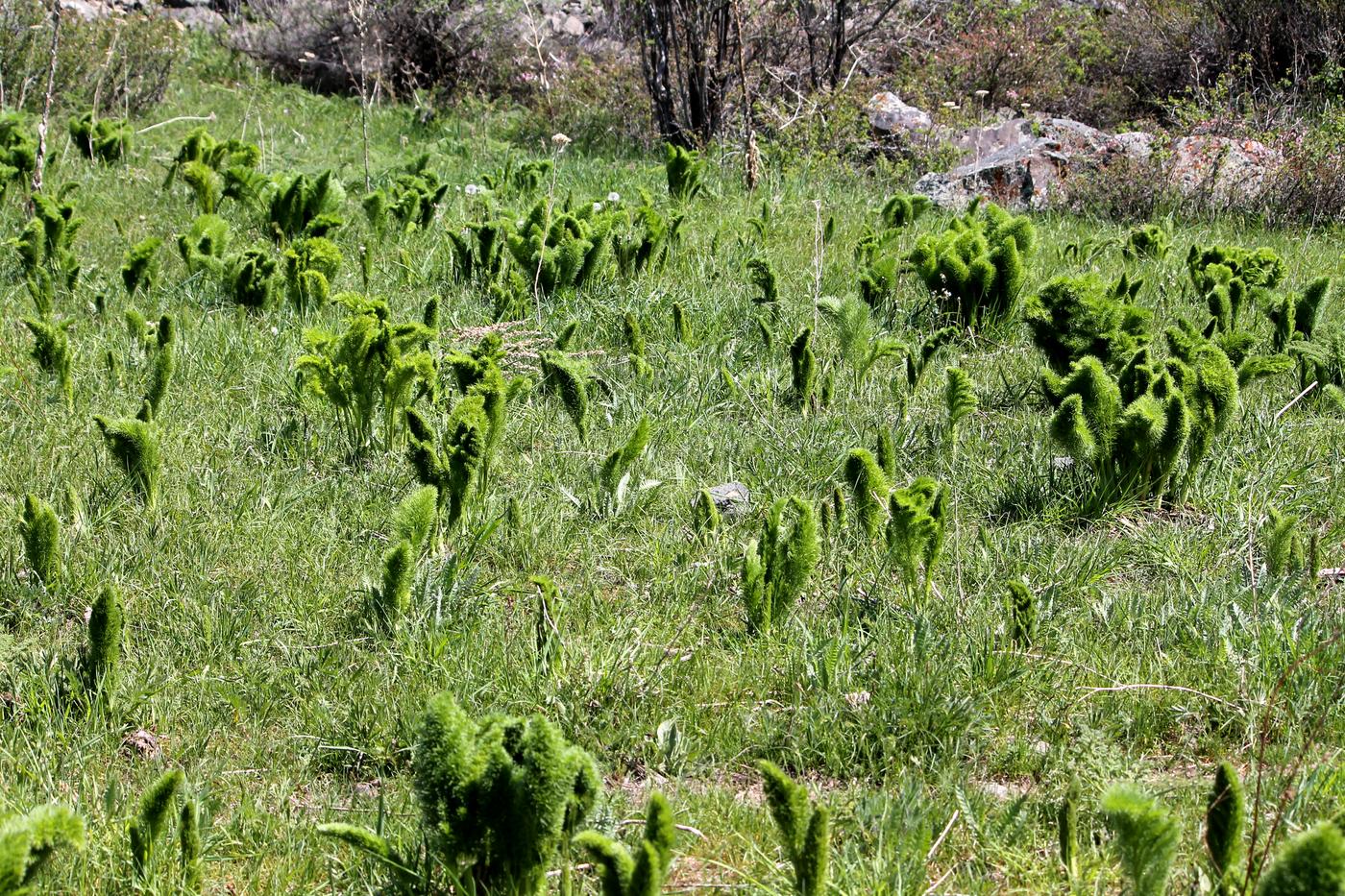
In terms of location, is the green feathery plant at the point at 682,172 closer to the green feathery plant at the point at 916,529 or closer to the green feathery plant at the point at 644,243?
the green feathery plant at the point at 644,243

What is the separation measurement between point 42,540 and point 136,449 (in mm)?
479

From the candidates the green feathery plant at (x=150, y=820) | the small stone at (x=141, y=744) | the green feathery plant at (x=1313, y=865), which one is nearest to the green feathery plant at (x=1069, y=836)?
the green feathery plant at (x=1313, y=865)

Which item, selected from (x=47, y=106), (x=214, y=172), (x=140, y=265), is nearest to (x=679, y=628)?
(x=140, y=265)

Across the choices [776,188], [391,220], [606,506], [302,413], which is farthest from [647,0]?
[606,506]

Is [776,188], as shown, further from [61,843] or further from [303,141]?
[61,843]

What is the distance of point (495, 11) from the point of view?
525 inches

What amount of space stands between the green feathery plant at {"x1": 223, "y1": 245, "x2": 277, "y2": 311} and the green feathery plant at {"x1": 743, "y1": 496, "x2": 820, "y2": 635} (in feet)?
9.76

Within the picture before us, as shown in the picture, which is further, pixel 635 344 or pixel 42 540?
pixel 635 344

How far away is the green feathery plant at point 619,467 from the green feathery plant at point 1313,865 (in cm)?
216

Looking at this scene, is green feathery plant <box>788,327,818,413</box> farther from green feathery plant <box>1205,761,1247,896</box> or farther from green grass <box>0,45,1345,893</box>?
green feathery plant <box>1205,761,1247,896</box>

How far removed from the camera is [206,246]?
5.43 m

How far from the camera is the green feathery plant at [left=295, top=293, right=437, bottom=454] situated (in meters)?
3.66

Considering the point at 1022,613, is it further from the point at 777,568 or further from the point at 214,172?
the point at 214,172

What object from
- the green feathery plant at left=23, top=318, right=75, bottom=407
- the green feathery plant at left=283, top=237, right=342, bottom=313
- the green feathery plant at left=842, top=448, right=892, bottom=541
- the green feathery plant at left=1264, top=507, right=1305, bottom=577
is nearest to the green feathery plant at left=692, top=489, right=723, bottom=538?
the green feathery plant at left=842, top=448, right=892, bottom=541
